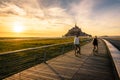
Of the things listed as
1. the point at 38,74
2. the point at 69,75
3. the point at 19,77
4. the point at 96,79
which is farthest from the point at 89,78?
the point at 19,77

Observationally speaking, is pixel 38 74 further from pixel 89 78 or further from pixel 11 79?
pixel 89 78

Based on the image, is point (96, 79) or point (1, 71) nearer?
point (96, 79)

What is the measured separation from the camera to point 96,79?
7.06 metres

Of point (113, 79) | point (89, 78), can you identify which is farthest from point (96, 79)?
point (113, 79)

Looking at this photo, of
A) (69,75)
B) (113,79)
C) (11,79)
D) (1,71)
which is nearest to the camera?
(11,79)

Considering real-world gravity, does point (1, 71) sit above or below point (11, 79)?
below

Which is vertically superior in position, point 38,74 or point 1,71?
point 38,74

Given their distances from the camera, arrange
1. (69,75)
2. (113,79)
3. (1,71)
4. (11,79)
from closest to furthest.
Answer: (11,79) → (113,79) → (69,75) → (1,71)

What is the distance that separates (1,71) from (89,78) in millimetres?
11586

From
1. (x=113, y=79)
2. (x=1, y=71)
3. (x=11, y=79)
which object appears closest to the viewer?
(x=11, y=79)

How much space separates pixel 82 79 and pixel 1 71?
1148 centimetres

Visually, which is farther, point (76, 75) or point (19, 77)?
point (76, 75)

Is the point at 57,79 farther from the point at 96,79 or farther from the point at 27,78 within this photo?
the point at 96,79

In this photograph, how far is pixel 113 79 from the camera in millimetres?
7129
